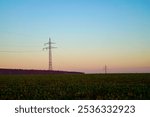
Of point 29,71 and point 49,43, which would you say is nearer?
point 49,43

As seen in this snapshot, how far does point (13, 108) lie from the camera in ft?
45.4

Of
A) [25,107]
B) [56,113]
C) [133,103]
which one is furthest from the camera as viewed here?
[133,103]

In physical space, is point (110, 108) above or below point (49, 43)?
below

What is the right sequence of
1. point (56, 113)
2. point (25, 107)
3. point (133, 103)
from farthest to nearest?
point (133, 103)
point (25, 107)
point (56, 113)

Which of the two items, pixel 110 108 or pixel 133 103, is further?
pixel 133 103

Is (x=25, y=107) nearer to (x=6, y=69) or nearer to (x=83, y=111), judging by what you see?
(x=83, y=111)

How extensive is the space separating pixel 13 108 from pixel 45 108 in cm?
145

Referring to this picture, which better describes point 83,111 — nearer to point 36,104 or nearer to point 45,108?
point 45,108

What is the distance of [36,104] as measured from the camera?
1462cm

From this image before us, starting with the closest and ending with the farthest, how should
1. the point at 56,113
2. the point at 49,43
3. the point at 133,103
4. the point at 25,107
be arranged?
1. the point at 56,113
2. the point at 25,107
3. the point at 133,103
4. the point at 49,43

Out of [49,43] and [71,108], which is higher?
[49,43]

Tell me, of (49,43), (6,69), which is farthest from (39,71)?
(49,43)

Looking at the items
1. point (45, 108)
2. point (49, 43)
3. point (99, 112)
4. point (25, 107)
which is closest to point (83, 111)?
point (99, 112)

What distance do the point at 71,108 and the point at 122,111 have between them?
6.65 feet
